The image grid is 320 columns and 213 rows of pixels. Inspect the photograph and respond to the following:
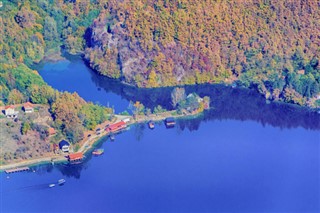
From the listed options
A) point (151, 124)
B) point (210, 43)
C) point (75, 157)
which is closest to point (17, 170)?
point (75, 157)

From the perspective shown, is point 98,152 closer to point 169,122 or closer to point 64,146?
point 64,146

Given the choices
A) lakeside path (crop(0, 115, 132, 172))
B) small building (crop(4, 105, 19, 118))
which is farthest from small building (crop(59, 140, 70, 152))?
small building (crop(4, 105, 19, 118))

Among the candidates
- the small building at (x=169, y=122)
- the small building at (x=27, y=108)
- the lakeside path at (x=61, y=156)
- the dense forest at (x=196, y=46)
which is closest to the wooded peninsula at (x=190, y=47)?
the dense forest at (x=196, y=46)

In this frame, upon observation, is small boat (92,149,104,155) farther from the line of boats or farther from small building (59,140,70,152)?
the line of boats

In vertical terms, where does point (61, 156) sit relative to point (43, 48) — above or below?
below

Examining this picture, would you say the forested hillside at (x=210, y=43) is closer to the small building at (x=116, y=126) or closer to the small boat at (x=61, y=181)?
the small building at (x=116, y=126)

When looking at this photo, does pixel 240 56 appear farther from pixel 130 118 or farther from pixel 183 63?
pixel 130 118
